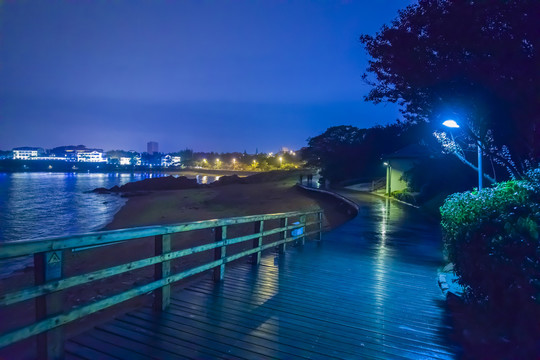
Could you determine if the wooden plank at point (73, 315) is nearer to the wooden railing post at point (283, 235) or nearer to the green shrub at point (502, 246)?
the green shrub at point (502, 246)

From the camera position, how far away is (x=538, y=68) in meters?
7.79

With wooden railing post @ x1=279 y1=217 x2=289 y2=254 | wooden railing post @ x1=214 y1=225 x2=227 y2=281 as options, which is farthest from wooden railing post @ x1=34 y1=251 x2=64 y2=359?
wooden railing post @ x1=279 y1=217 x2=289 y2=254

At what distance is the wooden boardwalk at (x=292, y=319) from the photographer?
11.8 ft

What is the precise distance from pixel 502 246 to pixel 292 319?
8.29ft

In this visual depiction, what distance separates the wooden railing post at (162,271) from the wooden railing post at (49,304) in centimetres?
130

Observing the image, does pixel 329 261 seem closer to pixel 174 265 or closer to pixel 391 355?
pixel 391 355

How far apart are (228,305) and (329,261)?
12.6ft

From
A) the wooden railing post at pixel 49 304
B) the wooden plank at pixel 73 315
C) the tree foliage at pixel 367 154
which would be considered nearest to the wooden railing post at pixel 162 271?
the wooden plank at pixel 73 315

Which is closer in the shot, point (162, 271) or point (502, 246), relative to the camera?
point (502, 246)

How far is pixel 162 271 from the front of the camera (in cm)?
438

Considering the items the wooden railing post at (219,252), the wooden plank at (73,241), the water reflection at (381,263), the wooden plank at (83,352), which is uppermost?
the wooden plank at (73,241)

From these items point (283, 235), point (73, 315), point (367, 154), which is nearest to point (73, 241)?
point (73, 315)

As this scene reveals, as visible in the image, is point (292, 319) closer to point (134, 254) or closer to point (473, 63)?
point (473, 63)

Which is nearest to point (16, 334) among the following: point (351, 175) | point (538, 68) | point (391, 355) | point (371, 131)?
point (391, 355)
